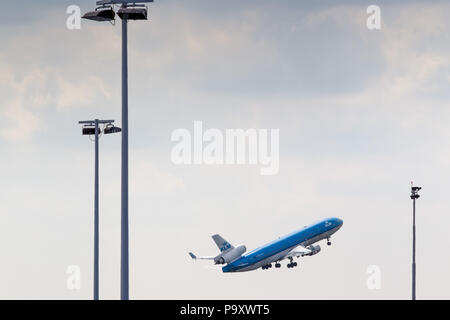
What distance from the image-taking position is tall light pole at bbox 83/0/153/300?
303ft

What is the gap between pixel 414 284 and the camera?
511 feet

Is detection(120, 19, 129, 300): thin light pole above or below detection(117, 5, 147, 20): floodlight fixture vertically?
below

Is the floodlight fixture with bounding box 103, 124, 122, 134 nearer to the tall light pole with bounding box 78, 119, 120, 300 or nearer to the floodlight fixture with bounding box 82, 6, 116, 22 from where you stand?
the tall light pole with bounding box 78, 119, 120, 300

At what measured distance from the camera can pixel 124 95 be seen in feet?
310

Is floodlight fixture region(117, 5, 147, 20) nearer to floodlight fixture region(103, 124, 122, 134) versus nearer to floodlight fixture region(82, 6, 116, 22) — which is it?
floodlight fixture region(82, 6, 116, 22)

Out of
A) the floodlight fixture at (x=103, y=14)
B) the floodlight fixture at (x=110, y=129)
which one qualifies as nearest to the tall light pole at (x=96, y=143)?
the floodlight fixture at (x=110, y=129)

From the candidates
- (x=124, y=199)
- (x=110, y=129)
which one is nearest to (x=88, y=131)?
(x=110, y=129)

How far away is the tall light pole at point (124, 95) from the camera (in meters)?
92.4

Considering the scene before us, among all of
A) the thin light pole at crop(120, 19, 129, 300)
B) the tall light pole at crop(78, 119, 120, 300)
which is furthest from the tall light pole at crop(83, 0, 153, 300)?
the tall light pole at crop(78, 119, 120, 300)

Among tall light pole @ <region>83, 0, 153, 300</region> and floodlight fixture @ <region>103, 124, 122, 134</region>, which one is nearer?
tall light pole @ <region>83, 0, 153, 300</region>

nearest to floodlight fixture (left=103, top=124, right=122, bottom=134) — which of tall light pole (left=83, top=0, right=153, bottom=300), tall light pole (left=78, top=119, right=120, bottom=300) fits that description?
tall light pole (left=78, top=119, right=120, bottom=300)

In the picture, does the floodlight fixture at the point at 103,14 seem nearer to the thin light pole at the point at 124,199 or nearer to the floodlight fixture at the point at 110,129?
the thin light pole at the point at 124,199
